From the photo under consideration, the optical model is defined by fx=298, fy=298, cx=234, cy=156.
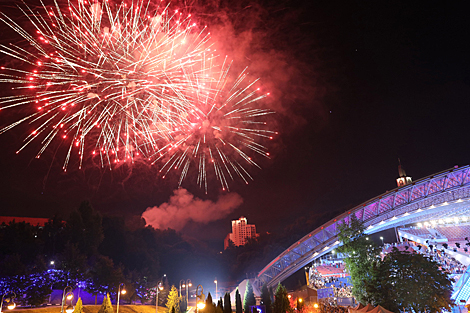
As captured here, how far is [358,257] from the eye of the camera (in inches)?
1191

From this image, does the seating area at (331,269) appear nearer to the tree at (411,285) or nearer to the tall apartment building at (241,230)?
the tree at (411,285)

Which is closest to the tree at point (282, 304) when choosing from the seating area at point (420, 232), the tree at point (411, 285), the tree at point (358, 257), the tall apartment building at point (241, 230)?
the tree at point (358, 257)

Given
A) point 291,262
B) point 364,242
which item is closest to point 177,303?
point 291,262

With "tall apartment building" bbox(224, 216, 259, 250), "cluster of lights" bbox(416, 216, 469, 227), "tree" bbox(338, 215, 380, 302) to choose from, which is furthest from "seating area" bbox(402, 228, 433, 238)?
"tall apartment building" bbox(224, 216, 259, 250)

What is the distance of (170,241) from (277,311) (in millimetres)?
59705

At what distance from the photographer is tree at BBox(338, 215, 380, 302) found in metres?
29.1

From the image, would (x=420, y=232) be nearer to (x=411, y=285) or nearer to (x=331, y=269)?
(x=331, y=269)

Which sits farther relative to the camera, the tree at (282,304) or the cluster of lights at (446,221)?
the cluster of lights at (446,221)

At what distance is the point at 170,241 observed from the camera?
87.4m

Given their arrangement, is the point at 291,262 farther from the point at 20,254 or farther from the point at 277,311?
the point at 20,254

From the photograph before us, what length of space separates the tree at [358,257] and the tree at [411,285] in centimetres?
457

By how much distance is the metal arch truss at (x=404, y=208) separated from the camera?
32406 millimetres

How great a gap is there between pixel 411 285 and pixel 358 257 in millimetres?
8548

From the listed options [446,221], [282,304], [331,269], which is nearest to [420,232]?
[446,221]
